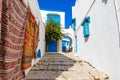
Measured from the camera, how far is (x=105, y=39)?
4934mm

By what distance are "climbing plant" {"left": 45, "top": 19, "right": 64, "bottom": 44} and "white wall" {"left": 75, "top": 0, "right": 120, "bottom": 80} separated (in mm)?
7594

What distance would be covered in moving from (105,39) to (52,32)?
30.4ft

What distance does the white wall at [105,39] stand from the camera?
4.15 meters

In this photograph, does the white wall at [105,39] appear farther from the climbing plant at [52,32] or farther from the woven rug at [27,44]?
the climbing plant at [52,32]

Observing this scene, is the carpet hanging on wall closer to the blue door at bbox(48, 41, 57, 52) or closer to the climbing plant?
the climbing plant

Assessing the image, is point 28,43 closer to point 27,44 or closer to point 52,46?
point 27,44

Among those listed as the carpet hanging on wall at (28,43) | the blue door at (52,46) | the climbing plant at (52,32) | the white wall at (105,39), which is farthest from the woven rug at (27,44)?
the blue door at (52,46)

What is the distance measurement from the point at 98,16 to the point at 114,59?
76.4 inches

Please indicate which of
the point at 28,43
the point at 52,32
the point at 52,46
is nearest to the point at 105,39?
the point at 28,43

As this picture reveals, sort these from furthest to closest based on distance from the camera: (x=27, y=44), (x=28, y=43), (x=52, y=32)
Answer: (x=52, y=32) < (x=28, y=43) < (x=27, y=44)

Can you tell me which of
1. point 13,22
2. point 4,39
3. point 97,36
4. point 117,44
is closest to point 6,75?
point 4,39

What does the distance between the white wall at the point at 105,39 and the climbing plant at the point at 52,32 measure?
7594 mm

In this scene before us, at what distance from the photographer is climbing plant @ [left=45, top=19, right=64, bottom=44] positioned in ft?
45.7

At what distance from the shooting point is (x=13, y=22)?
261cm
